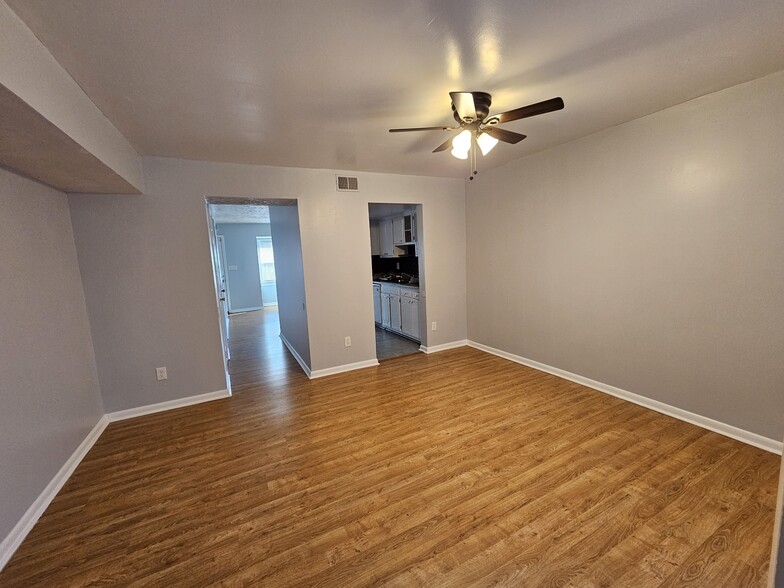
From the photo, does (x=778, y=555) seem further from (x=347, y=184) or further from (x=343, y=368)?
(x=347, y=184)

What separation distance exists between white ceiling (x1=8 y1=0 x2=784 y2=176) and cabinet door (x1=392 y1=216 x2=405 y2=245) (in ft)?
10.4

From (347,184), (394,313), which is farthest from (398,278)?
(347,184)

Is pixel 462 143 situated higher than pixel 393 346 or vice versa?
pixel 462 143

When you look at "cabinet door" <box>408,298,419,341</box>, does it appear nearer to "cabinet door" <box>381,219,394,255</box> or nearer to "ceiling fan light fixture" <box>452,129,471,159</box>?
"cabinet door" <box>381,219,394,255</box>

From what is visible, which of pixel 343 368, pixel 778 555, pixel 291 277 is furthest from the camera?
pixel 291 277

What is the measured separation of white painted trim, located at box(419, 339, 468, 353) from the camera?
4.65m

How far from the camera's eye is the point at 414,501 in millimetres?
1912

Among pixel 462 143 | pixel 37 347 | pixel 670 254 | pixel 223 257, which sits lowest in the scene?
pixel 37 347

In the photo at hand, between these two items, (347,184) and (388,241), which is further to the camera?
(388,241)

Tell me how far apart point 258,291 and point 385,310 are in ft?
15.9

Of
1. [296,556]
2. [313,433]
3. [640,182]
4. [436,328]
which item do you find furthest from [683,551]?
[436,328]

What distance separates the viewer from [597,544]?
5.23 feet

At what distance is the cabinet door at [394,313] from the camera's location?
5426mm

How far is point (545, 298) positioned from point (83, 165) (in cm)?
411
